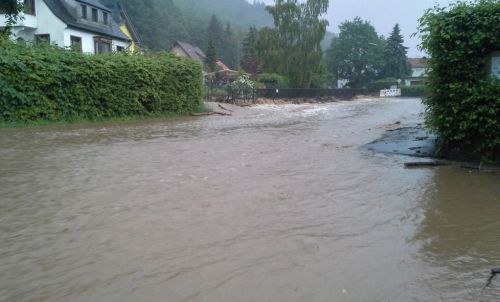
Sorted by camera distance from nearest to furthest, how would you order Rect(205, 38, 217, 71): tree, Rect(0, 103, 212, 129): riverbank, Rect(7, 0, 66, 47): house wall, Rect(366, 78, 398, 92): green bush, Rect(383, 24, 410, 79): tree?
Rect(0, 103, 212, 129): riverbank < Rect(7, 0, 66, 47): house wall < Rect(205, 38, 217, 71): tree < Rect(366, 78, 398, 92): green bush < Rect(383, 24, 410, 79): tree

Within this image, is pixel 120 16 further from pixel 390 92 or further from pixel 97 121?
pixel 390 92

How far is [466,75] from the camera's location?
841 centimetres

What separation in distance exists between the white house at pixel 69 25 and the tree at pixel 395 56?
5757cm

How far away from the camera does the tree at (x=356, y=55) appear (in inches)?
3374

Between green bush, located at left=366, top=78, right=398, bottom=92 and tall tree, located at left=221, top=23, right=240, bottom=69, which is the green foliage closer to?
green bush, located at left=366, top=78, right=398, bottom=92

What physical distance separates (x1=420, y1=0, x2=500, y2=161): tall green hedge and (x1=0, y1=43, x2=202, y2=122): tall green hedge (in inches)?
594

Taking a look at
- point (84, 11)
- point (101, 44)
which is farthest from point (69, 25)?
point (101, 44)

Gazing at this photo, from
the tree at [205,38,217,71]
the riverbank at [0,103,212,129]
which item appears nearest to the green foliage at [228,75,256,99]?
the riverbank at [0,103,212,129]

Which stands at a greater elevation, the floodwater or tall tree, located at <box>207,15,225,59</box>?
tall tree, located at <box>207,15,225,59</box>

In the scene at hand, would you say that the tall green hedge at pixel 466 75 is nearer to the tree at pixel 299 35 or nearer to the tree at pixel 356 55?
the tree at pixel 299 35

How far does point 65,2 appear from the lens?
119 feet

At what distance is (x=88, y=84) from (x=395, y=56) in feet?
247

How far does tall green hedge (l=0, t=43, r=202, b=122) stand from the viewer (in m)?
17.8

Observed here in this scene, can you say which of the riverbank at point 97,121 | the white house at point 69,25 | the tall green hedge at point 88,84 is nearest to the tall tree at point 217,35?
the white house at point 69,25
